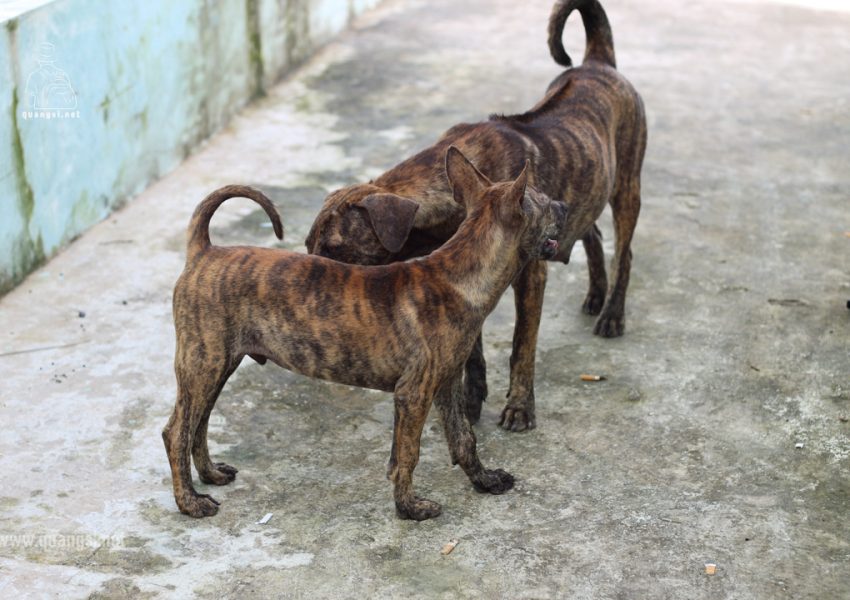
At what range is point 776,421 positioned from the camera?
659 centimetres

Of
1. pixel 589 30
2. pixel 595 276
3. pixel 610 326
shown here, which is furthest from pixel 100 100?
pixel 610 326

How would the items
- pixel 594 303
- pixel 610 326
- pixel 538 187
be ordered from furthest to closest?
1. pixel 594 303
2. pixel 610 326
3. pixel 538 187

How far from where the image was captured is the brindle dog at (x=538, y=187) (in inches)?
236

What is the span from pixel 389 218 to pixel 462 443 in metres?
1.11

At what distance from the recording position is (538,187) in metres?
6.46

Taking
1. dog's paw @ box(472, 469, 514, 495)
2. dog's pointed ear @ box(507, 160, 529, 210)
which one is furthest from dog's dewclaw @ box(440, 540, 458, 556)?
dog's pointed ear @ box(507, 160, 529, 210)

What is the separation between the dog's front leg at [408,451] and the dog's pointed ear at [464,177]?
35.8 inches

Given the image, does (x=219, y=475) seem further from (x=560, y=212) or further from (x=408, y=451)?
(x=560, y=212)

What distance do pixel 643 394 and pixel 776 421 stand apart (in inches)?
28.7

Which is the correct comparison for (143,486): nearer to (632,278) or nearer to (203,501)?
(203,501)

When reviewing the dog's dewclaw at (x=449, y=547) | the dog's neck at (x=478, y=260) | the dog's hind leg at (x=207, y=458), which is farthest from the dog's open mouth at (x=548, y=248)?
the dog's hind leg at (x=207, y=458)

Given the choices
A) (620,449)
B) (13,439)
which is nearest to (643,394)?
(620,449)

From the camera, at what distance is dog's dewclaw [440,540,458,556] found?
17.8 feet

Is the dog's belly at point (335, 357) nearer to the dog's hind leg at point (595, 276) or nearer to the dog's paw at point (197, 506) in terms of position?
the dog's paw at point (197, 506)
